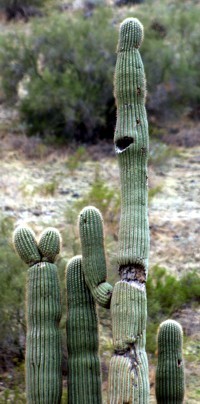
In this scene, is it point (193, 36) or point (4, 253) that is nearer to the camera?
point (4, 253)

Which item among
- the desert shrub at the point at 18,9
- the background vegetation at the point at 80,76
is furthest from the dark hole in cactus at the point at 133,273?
the desert shrub at the point at 18,9

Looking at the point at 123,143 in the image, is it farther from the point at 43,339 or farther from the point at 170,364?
the point at 170,364

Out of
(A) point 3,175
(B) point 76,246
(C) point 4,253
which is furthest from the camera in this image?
(A) point 3,175

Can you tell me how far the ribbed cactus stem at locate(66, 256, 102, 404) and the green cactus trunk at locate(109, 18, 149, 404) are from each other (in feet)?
1.24

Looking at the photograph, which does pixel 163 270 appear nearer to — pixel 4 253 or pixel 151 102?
pixel 4 253

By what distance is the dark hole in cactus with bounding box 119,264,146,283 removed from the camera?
6.43m

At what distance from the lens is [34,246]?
6793 millimetres

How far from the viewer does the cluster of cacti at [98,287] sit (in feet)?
20.9

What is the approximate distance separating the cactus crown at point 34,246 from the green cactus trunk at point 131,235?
599mm

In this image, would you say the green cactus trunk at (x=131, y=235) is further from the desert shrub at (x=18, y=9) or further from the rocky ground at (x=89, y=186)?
the desert shrub at (x=18, y=9)

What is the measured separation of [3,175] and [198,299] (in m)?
4.66

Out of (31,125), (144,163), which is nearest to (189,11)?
(31,125)

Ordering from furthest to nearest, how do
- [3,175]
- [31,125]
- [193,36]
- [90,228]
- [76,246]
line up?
[193,36]
[31,125]
[3,175]
[76,246]
[90,228]

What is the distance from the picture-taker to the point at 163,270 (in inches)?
412
